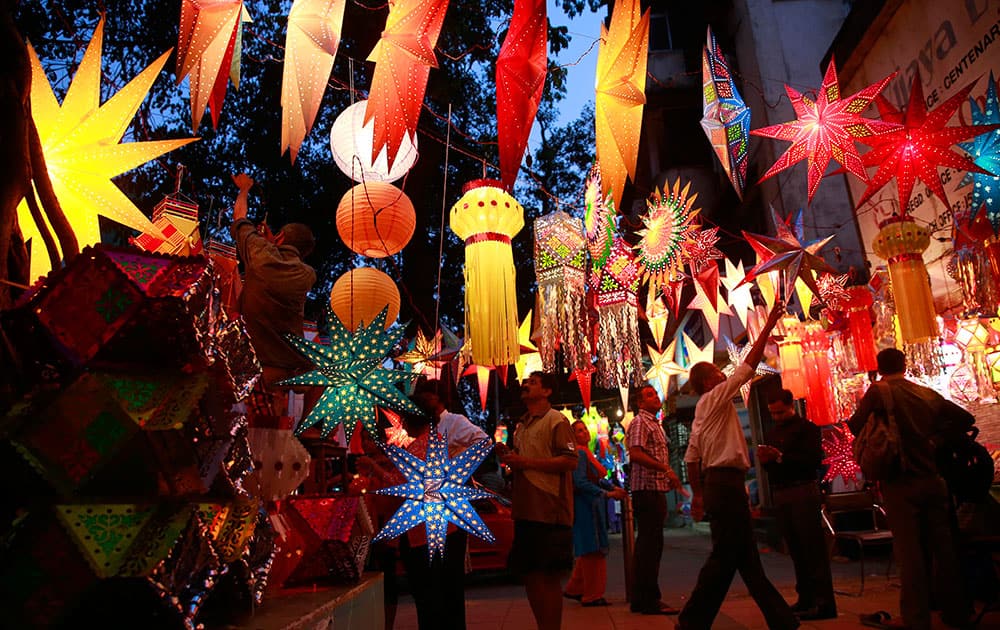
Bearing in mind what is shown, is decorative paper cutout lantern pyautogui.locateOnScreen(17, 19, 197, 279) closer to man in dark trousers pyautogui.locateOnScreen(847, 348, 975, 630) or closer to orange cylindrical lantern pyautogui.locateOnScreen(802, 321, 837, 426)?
man in dark trousers pyautogui.locateOnScreen(847, 348, 975, 630)

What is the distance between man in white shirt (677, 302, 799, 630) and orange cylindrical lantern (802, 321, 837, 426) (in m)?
4.60

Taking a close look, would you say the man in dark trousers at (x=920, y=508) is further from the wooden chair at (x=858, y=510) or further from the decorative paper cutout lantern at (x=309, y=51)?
the decorative paper cutout lantern at (x=309, y=51)

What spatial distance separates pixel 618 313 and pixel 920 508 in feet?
11.8

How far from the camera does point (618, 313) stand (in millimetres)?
7379

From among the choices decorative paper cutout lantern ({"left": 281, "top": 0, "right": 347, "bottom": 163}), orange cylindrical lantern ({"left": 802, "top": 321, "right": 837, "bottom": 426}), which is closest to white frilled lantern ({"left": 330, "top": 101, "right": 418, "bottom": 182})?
decorative paper cutout lantern ({"left": 281, "top": 0, "right": 347, "bottom": 163})

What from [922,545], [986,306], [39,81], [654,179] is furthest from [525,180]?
[39,81]

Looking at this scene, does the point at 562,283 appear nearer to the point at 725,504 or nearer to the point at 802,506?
the point at 802,506

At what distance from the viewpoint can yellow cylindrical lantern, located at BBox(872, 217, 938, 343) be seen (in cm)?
586

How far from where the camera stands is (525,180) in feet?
68.9

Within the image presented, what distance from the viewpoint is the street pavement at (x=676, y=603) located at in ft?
17.6

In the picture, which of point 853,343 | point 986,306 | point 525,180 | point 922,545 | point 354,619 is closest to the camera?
point 354,619

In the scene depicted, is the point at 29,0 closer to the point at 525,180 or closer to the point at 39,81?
the point at 39,81

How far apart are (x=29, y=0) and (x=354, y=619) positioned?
9.50 metres

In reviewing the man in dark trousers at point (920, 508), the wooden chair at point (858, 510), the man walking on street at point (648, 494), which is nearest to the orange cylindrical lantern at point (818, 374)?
the wooden chair at point (858, 510)
